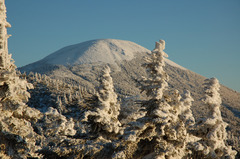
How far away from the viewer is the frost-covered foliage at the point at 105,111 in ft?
69.8

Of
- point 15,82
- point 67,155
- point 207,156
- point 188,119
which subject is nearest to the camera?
point 15,82

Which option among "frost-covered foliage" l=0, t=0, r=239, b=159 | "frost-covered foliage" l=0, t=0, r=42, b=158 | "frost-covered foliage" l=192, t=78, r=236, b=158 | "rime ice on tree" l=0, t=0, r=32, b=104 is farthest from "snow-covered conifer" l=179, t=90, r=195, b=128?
"rime ice on tree" l=0, t=0, r=32, b=104

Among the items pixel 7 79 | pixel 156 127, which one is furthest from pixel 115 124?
pixel 7 79

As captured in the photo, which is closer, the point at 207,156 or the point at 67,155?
the point at 67,155

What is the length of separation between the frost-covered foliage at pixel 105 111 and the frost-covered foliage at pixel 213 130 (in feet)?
24.3

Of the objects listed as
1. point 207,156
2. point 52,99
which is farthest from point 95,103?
point 52,99

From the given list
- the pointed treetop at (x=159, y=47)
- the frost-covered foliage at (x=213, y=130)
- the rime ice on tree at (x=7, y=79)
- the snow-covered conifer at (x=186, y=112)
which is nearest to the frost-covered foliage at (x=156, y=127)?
the pointed treetop at (x=159, y=47)

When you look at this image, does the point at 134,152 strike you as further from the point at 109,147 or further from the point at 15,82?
the point at 15,82

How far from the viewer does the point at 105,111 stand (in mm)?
22078

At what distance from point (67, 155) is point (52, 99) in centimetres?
11631

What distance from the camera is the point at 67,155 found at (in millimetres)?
14508

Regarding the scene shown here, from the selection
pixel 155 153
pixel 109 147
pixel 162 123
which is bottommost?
pixel 109 147

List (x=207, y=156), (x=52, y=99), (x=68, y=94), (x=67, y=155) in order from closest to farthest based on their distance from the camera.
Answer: (x=67, y=155) < (x=207, y=156) < (x=52, y=99) < (x=68, y=94)

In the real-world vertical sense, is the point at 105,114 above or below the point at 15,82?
above
